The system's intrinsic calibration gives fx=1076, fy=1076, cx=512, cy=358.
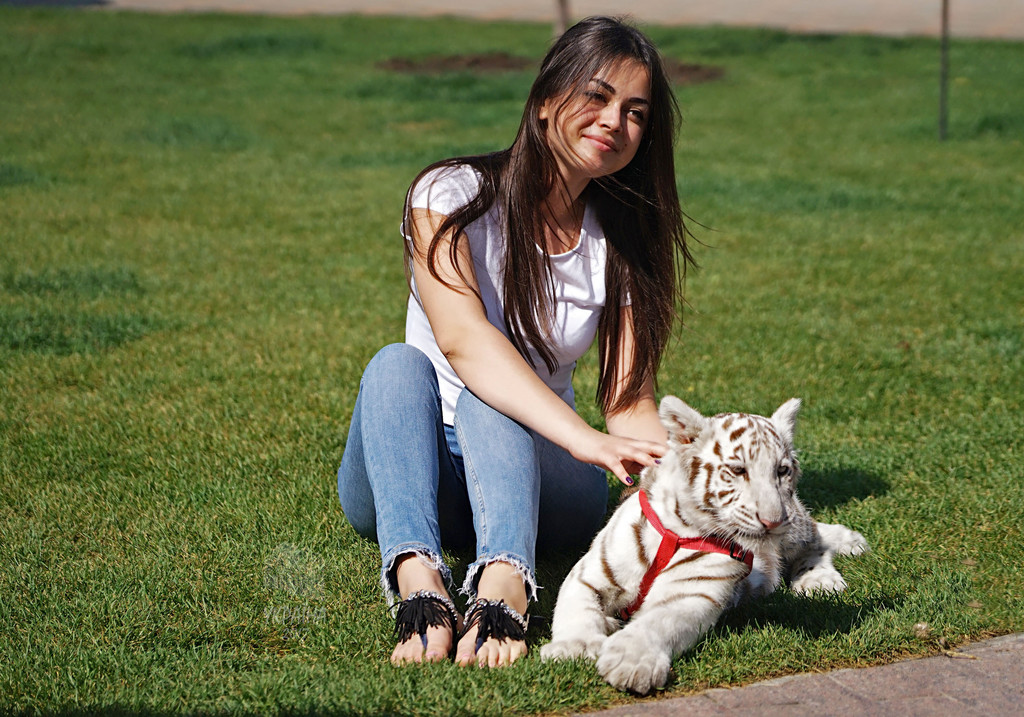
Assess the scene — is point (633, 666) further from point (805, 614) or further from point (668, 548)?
Answer: point (805, 614)

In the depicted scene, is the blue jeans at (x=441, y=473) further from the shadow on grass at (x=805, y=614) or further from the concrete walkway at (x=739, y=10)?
the concrete walkway at (x=739, y=10)

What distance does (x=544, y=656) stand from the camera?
10.5ft

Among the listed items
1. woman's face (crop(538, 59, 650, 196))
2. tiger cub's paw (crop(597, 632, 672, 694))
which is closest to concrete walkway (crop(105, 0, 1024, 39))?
woman's face (crop(538, 59, 650, 196))

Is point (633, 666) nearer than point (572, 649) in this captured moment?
Yes

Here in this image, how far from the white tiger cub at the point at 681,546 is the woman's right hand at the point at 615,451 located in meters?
0.10

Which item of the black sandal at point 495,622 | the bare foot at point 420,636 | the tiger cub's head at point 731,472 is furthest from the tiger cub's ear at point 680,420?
the bare foot at point 420,636

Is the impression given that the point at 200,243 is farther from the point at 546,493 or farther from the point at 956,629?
the point at 956,629

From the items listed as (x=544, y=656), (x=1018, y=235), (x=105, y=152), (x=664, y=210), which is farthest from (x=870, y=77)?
(x=544, y=656)

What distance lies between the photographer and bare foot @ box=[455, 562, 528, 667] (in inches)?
125

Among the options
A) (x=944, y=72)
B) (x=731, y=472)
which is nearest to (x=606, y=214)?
(x=731, y=472)

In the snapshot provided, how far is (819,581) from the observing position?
12.3 feet

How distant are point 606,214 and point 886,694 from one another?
1884mm

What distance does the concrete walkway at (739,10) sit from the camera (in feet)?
76.6

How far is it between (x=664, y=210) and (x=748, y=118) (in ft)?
40.4
